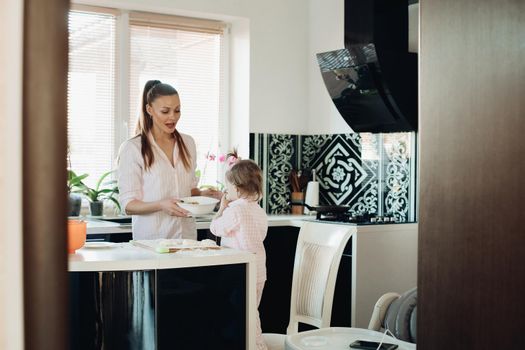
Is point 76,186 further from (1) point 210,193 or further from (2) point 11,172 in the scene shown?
(2) point 11,172

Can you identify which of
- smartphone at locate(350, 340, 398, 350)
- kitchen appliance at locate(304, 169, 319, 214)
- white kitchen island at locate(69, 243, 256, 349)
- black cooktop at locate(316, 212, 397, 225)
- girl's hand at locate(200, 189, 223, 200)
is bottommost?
smartphone at locate(350, 340, 398, 350)

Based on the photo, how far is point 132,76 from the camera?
15.3ft

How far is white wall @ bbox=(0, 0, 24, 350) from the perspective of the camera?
2.24 feet

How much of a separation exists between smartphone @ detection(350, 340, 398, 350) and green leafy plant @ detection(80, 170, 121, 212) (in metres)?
2.47

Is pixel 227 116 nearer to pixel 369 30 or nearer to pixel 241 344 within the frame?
pixel 369 30

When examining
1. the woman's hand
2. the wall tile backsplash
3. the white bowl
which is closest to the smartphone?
the white bowl

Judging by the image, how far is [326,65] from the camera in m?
4.36

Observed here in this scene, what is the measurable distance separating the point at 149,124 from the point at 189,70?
1802mm

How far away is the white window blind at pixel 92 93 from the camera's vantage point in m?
4.47

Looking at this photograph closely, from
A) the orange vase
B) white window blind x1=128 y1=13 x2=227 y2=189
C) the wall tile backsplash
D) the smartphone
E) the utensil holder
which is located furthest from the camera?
the utensil holder

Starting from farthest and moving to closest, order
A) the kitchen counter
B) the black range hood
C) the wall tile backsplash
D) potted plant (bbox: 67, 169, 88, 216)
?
1. the wall tile backsplash
2. potted plant (bbox: 67, 169, 88, 216)
3. the black range hood
4. the kitchen counter

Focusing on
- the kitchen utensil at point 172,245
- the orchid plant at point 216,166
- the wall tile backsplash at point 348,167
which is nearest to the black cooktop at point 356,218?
A: the wall tile backsplash at point 348,167

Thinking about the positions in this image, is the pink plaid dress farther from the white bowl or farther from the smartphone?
the smartphone

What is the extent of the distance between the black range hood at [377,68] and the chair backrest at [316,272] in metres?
1.28
